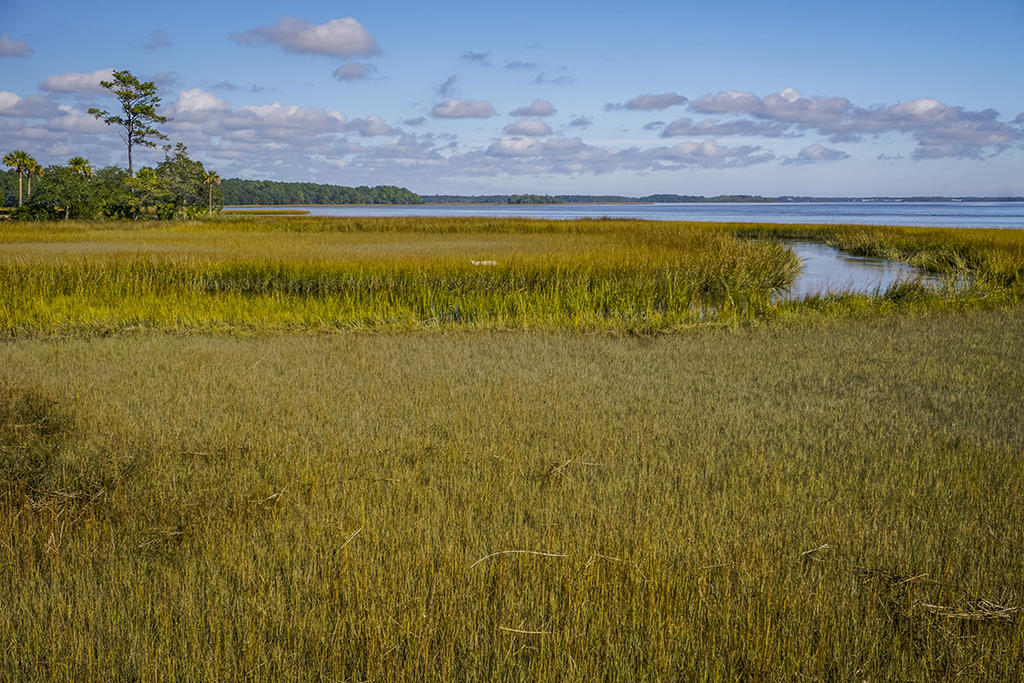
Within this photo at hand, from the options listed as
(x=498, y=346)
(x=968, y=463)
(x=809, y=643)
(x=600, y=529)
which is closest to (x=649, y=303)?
(x=498, y=346)

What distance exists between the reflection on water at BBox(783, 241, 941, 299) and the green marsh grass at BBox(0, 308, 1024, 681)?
461 inches

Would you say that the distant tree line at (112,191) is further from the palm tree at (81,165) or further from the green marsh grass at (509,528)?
the green marsh grass at (509,528)

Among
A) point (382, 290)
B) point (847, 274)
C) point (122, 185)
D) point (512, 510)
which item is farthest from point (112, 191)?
point (512, 510)

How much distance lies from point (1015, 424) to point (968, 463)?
1.45 m

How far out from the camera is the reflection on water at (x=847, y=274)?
18.2 meters

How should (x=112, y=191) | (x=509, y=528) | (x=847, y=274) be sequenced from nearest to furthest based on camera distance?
(x=509, y=528) < (x=847, y=274) < (x=112, y=191)

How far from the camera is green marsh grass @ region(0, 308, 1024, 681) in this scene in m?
2.73

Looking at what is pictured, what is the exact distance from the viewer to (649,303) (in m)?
13.9

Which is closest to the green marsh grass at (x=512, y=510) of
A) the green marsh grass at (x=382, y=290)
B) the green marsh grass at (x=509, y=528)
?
the green marsh grass at (x=509, y=528)

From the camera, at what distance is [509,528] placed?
372 centimetres

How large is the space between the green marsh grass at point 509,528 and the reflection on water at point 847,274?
1171cm

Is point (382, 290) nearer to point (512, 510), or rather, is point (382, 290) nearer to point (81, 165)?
point (512, 510)

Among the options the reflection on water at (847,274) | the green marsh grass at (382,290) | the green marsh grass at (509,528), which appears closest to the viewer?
the green marsh grass at (509,528)

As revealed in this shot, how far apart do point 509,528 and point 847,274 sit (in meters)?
23.4
